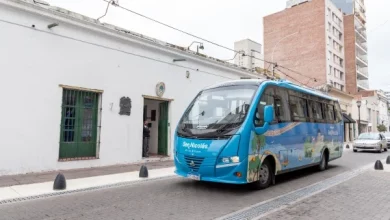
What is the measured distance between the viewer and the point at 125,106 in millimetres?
12094

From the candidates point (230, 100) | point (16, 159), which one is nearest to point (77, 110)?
point (16, 159)

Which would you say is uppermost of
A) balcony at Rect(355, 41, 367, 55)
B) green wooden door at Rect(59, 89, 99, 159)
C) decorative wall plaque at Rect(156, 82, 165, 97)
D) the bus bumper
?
balcony at Rect(355, 41, 367, 55)

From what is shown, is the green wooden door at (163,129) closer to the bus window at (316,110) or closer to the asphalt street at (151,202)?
the asphalt street at (151,202)

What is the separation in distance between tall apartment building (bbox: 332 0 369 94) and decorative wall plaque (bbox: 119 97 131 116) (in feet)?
168

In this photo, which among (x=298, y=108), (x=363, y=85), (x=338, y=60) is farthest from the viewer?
(x=363, y=85)

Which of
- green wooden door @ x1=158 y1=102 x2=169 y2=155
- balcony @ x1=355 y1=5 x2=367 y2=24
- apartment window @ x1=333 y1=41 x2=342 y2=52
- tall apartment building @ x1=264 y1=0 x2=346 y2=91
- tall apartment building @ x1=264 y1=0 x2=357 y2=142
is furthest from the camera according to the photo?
balcony @ x1=355 y1=5 x2=367 y2=24

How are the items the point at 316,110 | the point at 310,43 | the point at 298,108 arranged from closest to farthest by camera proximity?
the point at 298,108 < the point at 316,110 < the point at 310,43

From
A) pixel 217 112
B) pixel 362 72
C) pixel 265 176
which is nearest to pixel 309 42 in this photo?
pixel 362 72

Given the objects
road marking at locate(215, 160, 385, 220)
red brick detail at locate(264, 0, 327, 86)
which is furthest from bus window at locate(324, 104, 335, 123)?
red brick detail at locate(264, 0, 327, 86)

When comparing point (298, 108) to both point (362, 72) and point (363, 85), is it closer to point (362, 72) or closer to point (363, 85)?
point (362, 72)

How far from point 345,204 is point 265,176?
6.48ft

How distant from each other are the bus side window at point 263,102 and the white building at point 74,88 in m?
6.26

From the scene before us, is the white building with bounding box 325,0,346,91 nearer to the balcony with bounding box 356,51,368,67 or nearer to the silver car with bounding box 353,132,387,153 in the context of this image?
the balcony with bounding box 356,51,368,67

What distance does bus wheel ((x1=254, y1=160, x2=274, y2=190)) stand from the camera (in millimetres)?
7550
